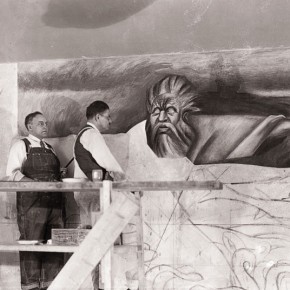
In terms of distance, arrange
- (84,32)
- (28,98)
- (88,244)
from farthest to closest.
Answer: (28,98), (84,32), (88,244)

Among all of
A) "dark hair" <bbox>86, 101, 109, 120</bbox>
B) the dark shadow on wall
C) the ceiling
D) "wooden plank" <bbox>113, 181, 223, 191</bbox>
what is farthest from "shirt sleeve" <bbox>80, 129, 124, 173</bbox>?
"wooden plank" <bbox>113, 181, 223, 191</bbox>

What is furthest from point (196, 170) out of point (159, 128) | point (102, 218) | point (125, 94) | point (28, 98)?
point (102, 218)

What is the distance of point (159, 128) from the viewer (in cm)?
668

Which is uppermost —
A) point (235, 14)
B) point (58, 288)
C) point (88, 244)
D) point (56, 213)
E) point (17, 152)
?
point (235, 14)

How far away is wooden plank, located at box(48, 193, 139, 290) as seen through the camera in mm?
4211

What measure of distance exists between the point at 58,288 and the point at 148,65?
308cm

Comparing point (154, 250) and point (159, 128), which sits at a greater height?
point (159, 128)

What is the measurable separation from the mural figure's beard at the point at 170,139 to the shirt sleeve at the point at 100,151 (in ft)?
1.55

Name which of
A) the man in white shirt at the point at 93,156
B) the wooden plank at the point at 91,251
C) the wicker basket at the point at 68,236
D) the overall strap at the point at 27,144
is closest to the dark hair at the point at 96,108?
the man in white shirt at the point at 93,156

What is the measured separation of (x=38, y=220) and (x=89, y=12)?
212 centimetres

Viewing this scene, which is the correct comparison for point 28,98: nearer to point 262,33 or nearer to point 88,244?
point 262,33

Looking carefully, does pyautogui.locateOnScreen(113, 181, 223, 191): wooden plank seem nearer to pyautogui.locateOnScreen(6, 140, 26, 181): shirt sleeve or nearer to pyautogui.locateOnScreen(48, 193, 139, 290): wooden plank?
pyautogui.locateOnScreen(48, 193, 139, 290): wooden plank

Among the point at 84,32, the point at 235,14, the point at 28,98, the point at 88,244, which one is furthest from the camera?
the point at 28,98

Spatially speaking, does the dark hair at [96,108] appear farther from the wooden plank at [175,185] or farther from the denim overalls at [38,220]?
the wooden plank at [175,185]
